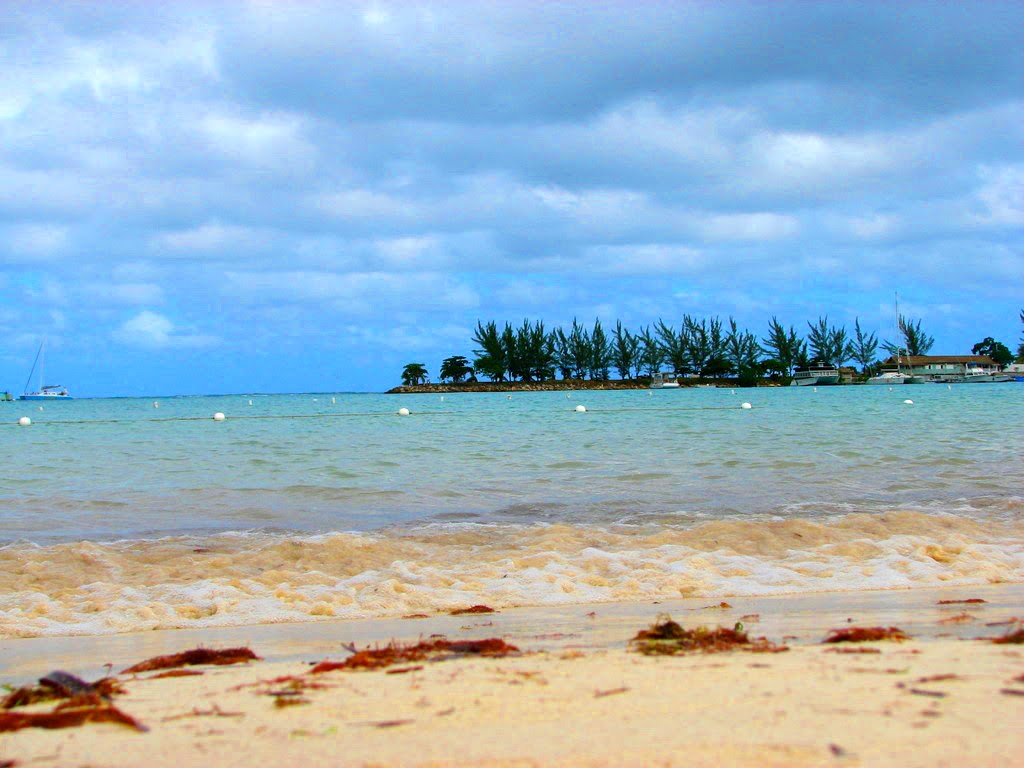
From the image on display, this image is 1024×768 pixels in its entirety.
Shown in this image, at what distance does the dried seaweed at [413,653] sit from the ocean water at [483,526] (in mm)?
2038

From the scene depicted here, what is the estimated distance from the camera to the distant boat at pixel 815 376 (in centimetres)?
13150

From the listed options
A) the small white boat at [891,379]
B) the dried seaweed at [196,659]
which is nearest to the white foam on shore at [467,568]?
the dried seaweed at [196,659]

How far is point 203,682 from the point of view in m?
3.81

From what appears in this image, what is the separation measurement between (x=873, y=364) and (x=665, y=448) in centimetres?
13648

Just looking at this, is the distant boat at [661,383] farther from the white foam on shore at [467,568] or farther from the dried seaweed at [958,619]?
the dried seaweed at [958,619]

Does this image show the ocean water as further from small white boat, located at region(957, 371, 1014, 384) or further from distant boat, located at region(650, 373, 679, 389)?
small white boat, located at region(957, 371, 1014, 384)

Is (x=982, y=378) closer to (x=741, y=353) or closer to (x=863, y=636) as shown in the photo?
(x=741, y=353)

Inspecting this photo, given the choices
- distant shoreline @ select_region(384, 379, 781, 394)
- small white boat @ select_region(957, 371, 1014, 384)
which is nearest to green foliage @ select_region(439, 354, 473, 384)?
distant shoreline @ select_region(384, 379, 781, 394)

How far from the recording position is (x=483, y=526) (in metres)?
10.7

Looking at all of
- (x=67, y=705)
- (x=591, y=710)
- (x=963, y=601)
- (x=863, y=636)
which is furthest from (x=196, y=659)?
(x=963, y=601)

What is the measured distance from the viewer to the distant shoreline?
13888cm

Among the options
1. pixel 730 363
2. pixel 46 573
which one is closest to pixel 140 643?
pixel 46 573

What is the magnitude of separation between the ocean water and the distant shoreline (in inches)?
4577

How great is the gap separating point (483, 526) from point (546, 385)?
129835 millimetres
